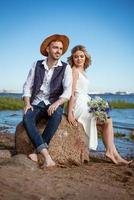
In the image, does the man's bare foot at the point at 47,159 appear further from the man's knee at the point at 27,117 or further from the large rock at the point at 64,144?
the man's knee at the point at 27,117

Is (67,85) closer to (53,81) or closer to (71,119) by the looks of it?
(53,81)

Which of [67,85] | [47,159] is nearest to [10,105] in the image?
[67,85]

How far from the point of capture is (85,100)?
733 cm

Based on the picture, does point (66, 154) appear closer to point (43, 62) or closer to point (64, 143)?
point (64, 143)

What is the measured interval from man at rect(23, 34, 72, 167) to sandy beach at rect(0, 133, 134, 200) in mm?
691

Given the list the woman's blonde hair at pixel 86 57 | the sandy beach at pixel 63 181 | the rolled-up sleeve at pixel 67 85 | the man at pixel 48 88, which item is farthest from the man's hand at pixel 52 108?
the woman's blonde hair at pixel 86 57

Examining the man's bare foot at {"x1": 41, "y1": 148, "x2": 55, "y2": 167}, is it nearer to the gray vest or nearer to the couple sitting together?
the couple sitting together

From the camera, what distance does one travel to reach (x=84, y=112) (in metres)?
7.18

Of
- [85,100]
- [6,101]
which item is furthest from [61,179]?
[6,101]

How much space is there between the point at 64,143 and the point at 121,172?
120cm

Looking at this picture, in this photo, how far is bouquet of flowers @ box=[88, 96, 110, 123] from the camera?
7020 mm

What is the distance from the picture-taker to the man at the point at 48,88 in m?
6.51

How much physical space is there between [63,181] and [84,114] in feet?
7.40

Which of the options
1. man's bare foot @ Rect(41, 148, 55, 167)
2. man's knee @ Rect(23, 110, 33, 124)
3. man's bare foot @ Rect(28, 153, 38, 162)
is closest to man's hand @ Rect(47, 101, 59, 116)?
man's knee @ Rect(23, 110, 33, 124)
